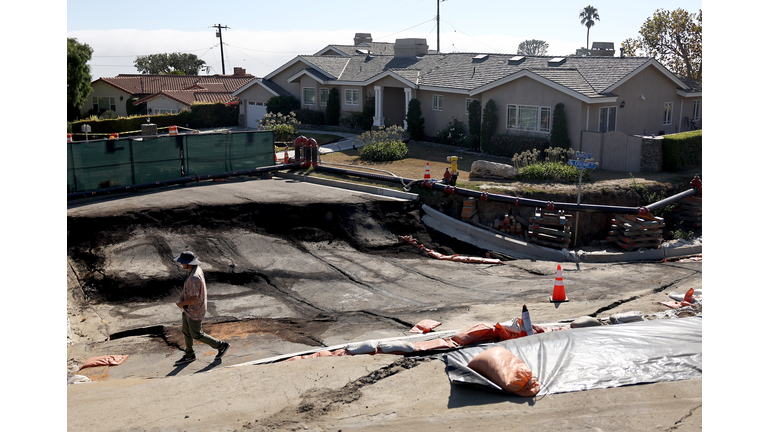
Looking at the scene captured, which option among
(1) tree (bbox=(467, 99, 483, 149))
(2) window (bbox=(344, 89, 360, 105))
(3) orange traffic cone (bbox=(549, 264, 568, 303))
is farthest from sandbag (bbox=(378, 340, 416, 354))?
(2) window (bbox=(344, 89, 360, 105))

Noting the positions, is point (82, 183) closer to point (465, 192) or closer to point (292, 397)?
point (465, 192)

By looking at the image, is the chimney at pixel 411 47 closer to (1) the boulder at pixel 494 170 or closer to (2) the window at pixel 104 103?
(1) the boulder at pixel 494 170

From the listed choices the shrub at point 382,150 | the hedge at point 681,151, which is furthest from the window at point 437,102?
the hedge at point 681,151

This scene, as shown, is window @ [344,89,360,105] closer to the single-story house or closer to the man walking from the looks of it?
the single-story house

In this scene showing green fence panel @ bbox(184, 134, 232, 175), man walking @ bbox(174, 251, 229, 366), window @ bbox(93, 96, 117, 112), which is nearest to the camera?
man walking @ bbox(174, 251, 229, 366)

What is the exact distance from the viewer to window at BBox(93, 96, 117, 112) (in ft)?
169

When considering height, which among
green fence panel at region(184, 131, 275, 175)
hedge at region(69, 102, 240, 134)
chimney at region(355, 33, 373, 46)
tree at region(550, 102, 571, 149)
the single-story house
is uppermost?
chimney at region(355, 33, 373, 46)

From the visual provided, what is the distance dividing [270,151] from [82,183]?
6.63 m

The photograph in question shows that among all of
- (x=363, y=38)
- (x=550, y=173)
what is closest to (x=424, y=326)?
(x=550, y=173)

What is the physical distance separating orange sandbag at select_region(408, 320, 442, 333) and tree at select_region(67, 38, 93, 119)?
149ft

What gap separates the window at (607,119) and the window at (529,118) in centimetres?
215

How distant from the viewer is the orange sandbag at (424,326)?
9.50 m

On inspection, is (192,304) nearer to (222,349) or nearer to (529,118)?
(222,349)

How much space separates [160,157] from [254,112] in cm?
2124
